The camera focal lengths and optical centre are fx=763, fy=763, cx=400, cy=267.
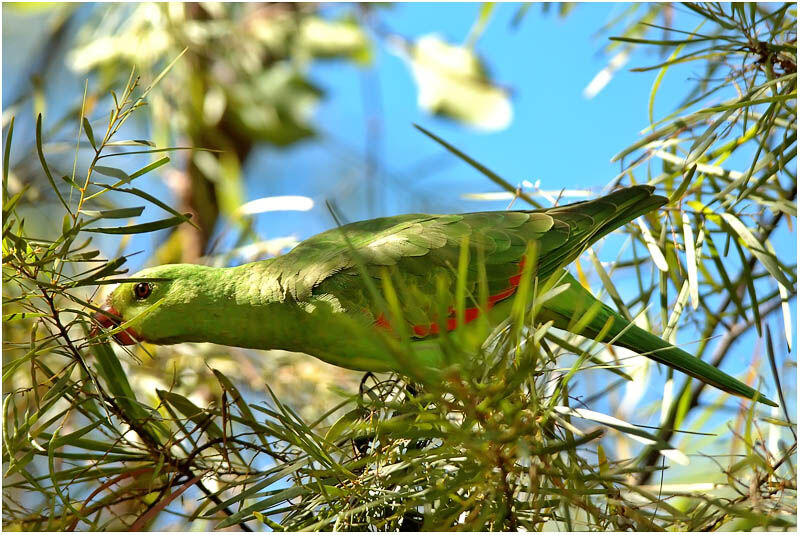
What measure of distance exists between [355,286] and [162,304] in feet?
1.26

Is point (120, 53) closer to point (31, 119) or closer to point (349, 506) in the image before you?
point (31, 119)

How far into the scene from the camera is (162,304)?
150 cm

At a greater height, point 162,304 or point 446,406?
point 162,304

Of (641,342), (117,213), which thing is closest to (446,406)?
(117,213)

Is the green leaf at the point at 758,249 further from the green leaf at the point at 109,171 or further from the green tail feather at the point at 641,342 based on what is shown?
the green leaf at the point at 109,171

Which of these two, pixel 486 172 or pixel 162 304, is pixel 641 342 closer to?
pixel 486 172

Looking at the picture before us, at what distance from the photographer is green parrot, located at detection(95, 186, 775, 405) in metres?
1.45

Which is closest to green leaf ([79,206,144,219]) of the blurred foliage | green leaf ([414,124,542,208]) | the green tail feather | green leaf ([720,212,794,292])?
the blurred foliage

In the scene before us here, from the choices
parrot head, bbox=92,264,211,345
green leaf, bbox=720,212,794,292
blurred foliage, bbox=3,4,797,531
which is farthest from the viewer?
parrot head, bbox=92,264,211,345

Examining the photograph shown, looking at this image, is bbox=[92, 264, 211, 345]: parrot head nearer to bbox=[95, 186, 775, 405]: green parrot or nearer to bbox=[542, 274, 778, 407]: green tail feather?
bbox=[95, 186, 775, 405]: green parrot

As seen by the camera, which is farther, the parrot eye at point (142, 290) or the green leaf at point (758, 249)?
the parrot eye at point (142, 290)

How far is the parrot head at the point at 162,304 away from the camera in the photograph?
4.93 feet

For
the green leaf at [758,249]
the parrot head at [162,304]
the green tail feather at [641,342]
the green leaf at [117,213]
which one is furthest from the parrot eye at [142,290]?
the green leaf at [758,249]

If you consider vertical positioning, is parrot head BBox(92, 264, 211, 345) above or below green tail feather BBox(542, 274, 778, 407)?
above
